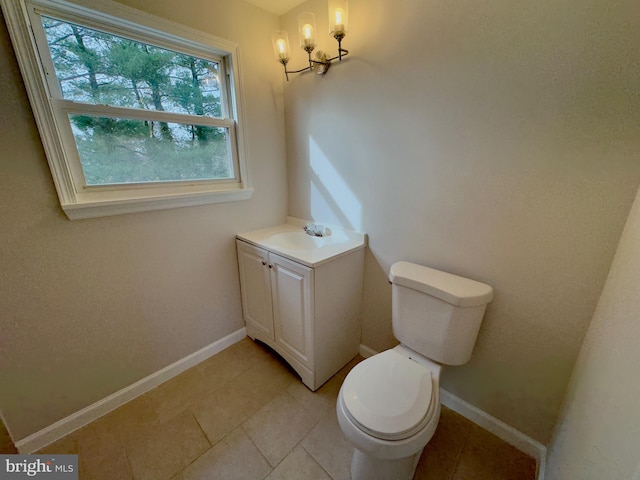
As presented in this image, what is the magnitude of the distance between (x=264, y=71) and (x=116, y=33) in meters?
0.79

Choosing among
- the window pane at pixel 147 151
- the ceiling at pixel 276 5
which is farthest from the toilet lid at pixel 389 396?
the ceiling at pixel 276 5

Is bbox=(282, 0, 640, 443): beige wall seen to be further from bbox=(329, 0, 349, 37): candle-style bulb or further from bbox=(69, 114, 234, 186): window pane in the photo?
bbox=(69, 114, 234, 186): window pane

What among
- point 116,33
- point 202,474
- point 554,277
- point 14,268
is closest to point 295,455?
point 202,474

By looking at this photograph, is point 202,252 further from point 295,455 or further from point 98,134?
point 295,455

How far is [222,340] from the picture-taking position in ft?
6.16

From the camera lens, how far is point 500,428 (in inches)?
50.9

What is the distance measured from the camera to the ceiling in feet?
5.09

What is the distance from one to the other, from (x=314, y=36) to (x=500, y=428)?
2.34 metres

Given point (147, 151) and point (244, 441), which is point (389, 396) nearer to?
point (244, 441)

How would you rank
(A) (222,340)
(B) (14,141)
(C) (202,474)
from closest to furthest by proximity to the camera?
1. (B) (14,141)
2. (C) (202,474)
3. (A) (222,340)

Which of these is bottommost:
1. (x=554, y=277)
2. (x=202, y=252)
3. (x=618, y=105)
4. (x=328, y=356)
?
(x=328, y=356)

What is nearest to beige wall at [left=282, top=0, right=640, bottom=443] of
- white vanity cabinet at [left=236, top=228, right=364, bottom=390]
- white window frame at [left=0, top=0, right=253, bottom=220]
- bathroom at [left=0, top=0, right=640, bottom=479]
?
bathroom at [left=0, top=0, right=640, bottom=479]

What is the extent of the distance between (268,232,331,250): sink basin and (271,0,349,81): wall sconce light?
1.04 metres

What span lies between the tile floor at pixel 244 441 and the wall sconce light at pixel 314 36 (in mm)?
1966
